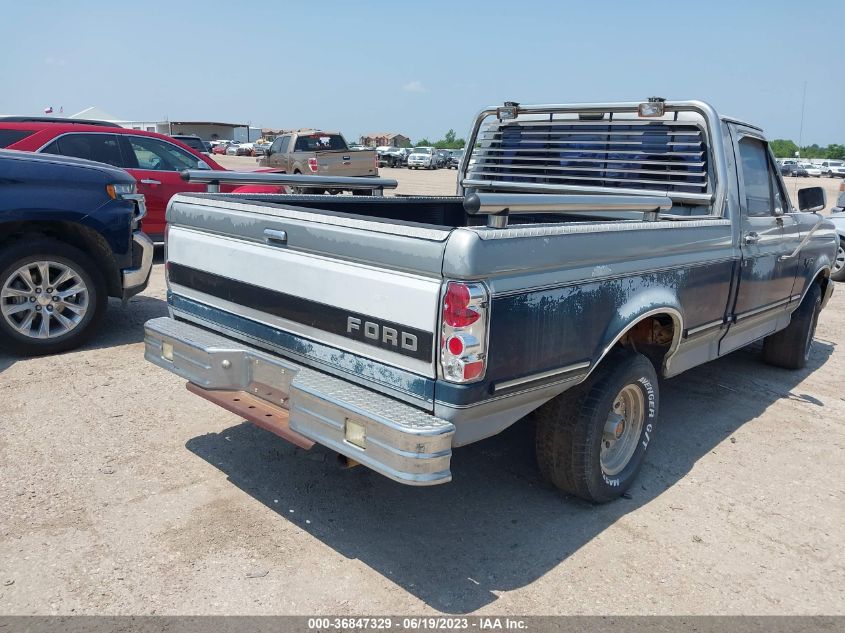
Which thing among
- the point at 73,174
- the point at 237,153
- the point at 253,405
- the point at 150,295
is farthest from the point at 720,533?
the point at 237,153

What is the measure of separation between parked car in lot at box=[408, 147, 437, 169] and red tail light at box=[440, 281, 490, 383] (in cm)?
4821

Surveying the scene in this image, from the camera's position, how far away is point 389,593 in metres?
3.02

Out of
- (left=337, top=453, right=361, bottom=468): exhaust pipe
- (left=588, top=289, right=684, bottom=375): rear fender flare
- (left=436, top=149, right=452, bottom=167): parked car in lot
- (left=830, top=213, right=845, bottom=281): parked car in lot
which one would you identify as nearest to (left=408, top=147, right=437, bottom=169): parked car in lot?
(left=436, top=149, right=452, bottom=167): parked car in lot

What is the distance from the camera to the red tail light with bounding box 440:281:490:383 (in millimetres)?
2705

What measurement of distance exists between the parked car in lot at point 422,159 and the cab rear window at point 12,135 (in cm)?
4226

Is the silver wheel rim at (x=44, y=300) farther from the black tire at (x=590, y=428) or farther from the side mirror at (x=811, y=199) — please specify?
the side mirror at (x=811, y=199)

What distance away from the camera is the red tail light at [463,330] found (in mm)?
2705

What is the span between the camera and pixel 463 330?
2721mm

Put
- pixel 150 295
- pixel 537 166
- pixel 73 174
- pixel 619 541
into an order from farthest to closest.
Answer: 1. pixel 150 295
2. pixel 73 174
3. pixel 537 166
4. pixel 619 541

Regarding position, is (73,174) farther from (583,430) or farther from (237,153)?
(237,153)

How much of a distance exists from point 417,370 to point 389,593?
96cm

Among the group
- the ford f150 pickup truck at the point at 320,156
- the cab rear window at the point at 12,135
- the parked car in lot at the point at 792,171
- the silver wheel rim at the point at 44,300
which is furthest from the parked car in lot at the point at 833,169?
the silver wheel rim at the point at 44,300

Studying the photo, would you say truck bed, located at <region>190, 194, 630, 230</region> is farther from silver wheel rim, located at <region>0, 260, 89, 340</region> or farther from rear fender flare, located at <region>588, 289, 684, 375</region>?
silver wheel rim, located at <region>0, 260, 89, 340</region>

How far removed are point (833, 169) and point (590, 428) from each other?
72.3 metres
